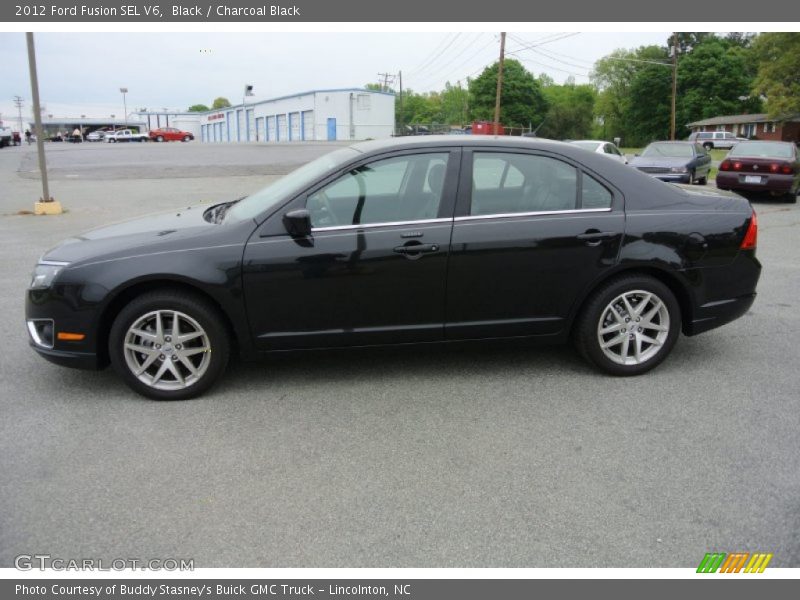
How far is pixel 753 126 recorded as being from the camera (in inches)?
2987

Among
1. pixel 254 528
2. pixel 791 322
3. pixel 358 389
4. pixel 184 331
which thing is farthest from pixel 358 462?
pixel 791 322

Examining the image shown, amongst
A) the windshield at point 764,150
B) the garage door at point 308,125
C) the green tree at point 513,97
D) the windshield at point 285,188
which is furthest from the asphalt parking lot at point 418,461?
the green tree at point 513,97

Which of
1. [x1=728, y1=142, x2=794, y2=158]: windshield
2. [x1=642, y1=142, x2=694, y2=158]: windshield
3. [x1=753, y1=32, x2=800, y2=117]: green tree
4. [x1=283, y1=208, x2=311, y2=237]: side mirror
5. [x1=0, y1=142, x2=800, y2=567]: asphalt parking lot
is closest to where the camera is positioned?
[x1=0, y1=142, x2=800, y2=567]: asphalt parking lot

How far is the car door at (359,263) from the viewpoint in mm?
4141

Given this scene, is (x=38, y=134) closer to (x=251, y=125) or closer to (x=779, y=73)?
(x=779, y=73)

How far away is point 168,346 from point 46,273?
886 millimetres

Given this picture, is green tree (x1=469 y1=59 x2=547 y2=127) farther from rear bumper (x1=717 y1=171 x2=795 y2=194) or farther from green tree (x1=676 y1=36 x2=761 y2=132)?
rear bumper (x1=717 y1=171 x2=795 y2=194)

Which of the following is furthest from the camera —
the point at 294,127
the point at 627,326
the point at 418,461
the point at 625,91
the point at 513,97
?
the point at 625,91

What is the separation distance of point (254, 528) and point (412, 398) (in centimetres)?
159

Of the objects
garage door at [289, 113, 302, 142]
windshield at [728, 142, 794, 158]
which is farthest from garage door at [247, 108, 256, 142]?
windshield at [728, 142, 794, 158]

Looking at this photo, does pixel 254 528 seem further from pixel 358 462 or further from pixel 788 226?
pixel 788 226

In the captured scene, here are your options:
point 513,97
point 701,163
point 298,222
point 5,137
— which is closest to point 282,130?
point 5,137

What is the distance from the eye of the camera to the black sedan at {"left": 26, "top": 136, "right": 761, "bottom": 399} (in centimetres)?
411

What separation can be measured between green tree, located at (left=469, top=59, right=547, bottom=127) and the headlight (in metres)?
96.6
